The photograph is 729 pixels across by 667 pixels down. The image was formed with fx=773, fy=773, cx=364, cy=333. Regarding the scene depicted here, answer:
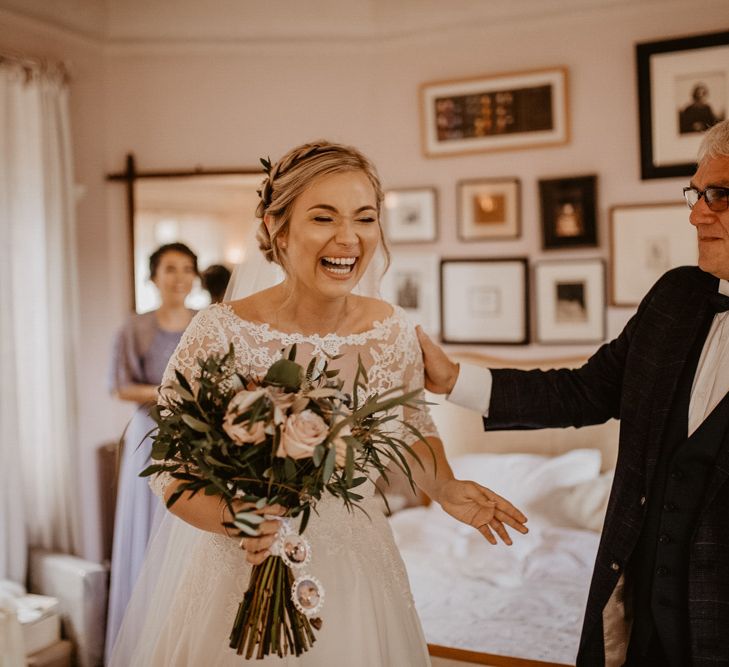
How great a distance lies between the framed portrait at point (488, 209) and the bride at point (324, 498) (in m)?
2.15

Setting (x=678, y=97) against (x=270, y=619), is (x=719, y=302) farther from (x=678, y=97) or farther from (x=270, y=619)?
(x=678, y=97)

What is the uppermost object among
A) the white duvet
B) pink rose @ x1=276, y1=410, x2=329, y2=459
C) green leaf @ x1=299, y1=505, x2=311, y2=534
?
pink rose @ x1=276, y1=410, x2=329, y2=459

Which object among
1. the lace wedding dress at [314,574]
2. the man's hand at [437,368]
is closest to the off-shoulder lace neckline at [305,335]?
the lace wedding dress at [314,574]

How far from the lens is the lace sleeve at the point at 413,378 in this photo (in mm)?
1978

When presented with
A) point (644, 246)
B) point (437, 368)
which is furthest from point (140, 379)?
point (644, 246)

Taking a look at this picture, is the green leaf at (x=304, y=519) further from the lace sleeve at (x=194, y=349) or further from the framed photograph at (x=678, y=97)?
the framed photograph at (x=678, y=97)

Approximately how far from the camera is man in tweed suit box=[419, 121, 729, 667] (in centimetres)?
162

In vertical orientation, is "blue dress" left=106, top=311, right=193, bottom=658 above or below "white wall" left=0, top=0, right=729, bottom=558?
below

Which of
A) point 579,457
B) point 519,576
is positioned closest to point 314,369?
point 519,576

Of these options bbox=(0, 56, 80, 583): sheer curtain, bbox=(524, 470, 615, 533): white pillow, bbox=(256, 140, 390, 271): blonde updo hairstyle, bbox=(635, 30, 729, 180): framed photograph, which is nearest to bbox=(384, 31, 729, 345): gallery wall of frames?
bbox=(635, 30, 729, 180): framed photograph

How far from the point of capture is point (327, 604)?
5.51 ft

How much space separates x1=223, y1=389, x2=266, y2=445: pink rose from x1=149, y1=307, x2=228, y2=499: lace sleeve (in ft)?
1.17

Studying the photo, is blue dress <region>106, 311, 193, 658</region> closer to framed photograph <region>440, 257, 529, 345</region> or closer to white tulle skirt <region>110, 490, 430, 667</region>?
framed photograph <region>440, 257, 529, 345</region>

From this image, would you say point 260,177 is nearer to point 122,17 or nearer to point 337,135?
point 337,135
